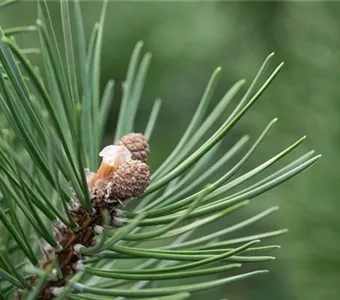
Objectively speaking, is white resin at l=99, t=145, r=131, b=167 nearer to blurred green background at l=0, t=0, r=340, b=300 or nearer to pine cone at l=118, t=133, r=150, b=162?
A: pine cone at l=118, t=133, r=150, b=162

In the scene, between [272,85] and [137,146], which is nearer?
[137,146]

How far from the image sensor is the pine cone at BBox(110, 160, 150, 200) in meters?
0.36

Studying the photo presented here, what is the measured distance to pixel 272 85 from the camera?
96 cm

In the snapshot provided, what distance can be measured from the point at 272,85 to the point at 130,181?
0.63 metres

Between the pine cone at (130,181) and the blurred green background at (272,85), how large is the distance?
0.46m

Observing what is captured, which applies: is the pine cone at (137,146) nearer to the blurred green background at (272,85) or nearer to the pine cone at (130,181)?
the pine cone at (130,181)

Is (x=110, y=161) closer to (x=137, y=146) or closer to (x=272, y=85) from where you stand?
(x=137, y=146)

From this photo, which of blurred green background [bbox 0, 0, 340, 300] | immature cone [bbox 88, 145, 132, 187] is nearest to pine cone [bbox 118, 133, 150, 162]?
immature cone [bbox 88, 145, 132, 187]

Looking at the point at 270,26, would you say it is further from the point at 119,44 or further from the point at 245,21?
the point at 119,44

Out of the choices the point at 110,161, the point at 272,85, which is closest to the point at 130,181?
the point at 110,161

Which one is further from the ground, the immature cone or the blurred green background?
the blurred green background

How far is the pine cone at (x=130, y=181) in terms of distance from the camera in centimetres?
36

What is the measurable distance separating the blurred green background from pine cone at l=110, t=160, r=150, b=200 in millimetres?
464

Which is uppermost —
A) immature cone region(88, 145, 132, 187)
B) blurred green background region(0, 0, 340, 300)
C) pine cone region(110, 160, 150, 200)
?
blurred green background region(0, 0, 340, 300)
